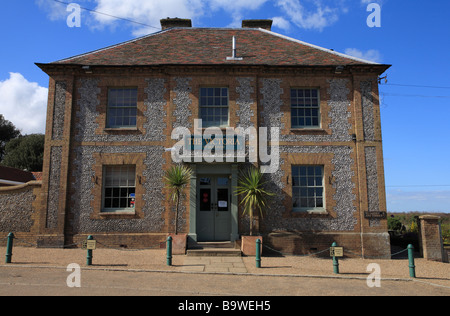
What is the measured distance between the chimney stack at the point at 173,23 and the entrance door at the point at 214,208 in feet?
28.9

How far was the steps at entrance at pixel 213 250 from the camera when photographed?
1149cm

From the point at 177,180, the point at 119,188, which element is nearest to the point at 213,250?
the point at 177,180

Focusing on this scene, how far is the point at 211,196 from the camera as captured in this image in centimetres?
1294

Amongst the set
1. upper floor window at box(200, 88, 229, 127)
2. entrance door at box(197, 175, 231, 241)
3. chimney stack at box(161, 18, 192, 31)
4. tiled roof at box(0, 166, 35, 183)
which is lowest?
entrance door at box(197, 175, 231, 241)

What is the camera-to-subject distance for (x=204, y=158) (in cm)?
1252

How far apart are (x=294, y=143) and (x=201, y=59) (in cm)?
507

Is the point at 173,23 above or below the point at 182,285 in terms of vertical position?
above

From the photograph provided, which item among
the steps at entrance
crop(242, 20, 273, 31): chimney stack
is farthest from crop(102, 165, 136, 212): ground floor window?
crop(242, 20, 273, 31): chimney stack

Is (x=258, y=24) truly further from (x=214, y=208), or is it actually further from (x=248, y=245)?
(x=248, y=245)

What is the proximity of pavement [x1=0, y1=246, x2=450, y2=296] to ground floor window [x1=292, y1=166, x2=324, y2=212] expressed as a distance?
79.7 inches

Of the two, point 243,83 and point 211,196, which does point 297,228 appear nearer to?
point 211,196

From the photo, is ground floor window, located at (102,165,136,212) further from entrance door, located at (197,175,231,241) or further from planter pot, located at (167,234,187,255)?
entrance door, located at (197,175,231,241)

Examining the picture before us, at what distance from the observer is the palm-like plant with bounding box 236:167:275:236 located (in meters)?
11.9

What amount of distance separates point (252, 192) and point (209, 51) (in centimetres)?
660
